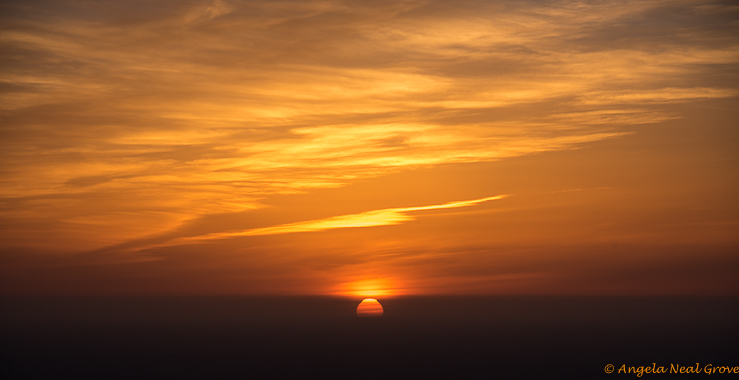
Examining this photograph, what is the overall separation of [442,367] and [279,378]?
39101mm

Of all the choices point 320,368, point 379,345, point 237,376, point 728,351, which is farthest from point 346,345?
point 728,351

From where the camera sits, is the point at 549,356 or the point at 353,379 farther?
the point at 549,356

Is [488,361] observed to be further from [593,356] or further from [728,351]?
[728,351]

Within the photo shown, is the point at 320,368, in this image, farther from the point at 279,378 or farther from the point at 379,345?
the point at 379,345

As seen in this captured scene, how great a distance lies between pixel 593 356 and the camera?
159 metres

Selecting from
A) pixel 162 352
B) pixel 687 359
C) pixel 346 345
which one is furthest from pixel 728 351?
pixel 162 352

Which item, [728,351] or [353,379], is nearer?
[353,379]

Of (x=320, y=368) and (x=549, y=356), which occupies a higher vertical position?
(x=320, y=368)

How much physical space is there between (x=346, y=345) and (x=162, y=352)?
5993 cm

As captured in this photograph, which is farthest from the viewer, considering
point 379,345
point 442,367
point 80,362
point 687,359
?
point 379,345

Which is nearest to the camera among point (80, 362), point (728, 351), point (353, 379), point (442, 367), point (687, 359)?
point (353, 379)

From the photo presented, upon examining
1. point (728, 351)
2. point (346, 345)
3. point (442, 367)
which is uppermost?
point (442, 367)

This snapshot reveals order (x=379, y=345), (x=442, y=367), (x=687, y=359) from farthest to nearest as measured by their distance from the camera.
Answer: (x=379, y=345)
(x=687, y=359)
(x=442, y=367)

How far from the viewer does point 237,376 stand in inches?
4978
